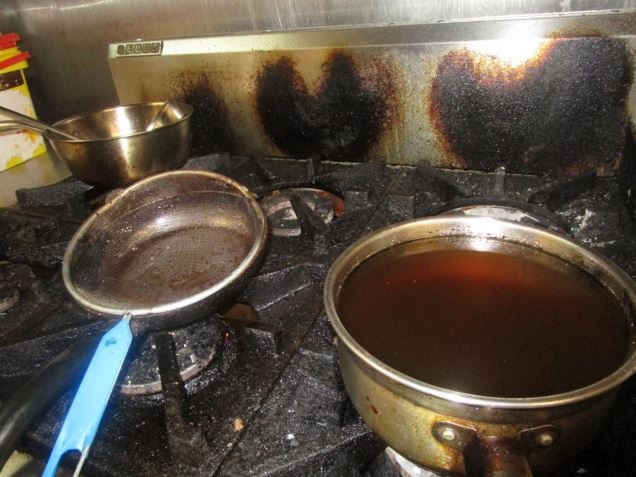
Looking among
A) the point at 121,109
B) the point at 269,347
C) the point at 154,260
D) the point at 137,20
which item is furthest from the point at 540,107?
the point at 137,20

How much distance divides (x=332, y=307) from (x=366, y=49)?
882 mm

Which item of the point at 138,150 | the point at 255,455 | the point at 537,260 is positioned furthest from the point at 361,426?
the point at 138,150

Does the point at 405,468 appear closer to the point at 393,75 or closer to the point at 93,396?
the point at 93,396

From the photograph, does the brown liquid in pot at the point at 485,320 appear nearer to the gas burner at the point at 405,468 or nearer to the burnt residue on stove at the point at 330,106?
the gas burner at the point at 405,468

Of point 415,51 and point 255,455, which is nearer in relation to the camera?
point 255,455

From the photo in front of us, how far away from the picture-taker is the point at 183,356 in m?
0.80

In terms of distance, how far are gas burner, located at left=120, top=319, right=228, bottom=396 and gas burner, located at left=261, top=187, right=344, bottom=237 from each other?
34 centimetres

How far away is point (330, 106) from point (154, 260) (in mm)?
680

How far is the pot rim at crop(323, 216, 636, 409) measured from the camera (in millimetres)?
432

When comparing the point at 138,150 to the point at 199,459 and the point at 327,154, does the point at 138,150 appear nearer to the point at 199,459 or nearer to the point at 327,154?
the point at 327,154

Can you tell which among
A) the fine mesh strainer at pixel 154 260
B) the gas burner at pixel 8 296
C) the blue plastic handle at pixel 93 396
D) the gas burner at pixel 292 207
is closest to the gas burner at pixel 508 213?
the gas burner at pixel 292 207

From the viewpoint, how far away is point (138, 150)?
1.19 metres

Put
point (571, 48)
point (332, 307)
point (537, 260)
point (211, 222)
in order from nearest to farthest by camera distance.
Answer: point (332, 307) < point (537, 260) < point (571, 48) < point (211, 222)

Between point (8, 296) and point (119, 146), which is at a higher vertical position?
point (119, 146)
